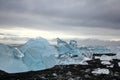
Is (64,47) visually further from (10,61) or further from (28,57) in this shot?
(10,61)

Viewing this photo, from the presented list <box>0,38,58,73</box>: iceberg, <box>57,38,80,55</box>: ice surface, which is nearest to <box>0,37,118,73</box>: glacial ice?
<box>0,38,58,73</box>: iceberg

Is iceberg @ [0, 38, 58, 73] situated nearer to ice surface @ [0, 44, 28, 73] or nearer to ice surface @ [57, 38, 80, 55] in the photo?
ice surface @ [0, 44, 28, 73]

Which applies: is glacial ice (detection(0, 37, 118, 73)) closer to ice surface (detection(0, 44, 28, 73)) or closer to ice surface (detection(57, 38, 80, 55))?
ice surface (detection(0, 44, 28, 73))

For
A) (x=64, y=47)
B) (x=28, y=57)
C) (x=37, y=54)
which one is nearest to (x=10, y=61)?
(x=28, y=57)

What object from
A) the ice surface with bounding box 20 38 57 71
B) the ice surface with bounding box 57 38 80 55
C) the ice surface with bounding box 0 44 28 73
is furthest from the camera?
the ice surface with bounding box 57 38 80 55

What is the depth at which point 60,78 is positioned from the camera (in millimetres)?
16422

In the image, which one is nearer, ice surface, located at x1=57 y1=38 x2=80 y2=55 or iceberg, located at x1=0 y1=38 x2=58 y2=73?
iceberg, located at x1=0 y1=38 x2=58 y2=73

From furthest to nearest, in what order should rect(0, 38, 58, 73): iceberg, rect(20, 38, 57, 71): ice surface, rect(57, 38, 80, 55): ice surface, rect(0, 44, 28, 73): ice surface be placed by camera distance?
rect(57, 38, 80, 55): ice surface, rect(20, 38, 57, 71): ice surface, rect(0, 38, 58, 73): iceberg, rect(0, 44, 28, 73): ice surface

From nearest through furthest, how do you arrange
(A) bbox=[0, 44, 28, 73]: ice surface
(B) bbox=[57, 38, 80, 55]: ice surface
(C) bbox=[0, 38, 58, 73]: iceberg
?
(A) bbox=[0, 44, 28, 73]: ice surface → (C) bbox=[0, 38, 58, 73]: iceberg → (B) bbox=[57, 38, 80, 55]: ice surface

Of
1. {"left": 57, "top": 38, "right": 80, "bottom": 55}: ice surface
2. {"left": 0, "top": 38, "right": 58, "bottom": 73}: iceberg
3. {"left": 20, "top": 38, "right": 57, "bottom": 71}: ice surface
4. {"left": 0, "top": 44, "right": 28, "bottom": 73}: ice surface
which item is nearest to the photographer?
{"left": 0, "top": 44, "right": 28, "bottom": 73}: ice surface

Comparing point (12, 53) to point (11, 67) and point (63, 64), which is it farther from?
point (63, 64)

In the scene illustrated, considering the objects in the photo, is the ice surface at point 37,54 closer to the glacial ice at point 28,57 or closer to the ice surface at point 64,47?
the glacial ice at point 28,57

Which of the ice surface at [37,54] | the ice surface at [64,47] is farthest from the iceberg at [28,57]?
the ice surface at [64,47]

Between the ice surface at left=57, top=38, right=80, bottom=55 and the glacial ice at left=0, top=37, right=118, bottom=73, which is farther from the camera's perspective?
the ice surface at left=57, top=38, right=80, bottom=55
